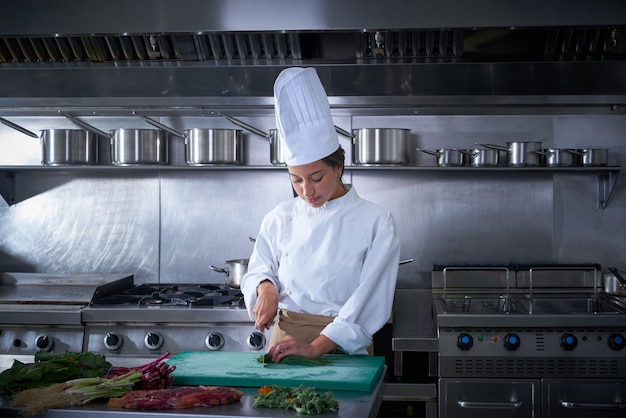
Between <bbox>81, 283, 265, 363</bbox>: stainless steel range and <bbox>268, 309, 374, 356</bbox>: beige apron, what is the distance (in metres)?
1.19

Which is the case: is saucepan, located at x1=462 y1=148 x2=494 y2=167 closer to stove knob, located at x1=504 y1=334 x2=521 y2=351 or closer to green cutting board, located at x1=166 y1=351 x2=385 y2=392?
stove knob, located at x1=504 y1=334 x2=521 y2=351

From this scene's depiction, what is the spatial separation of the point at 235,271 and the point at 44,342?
1.01 metres

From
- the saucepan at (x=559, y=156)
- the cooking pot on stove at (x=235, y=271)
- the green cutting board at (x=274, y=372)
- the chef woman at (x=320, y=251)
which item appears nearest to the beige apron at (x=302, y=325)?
the chef woman at (x=320, y=251)

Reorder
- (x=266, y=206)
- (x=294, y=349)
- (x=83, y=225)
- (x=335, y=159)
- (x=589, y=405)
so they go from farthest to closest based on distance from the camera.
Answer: (x=83, y=225) → (x=266, y=206) → (x=589, y=405) → (x=335, y=159) → (x=294, y=349)

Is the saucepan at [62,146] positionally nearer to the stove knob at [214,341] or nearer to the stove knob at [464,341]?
the stove knob at [214,341]

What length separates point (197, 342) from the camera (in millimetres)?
3900

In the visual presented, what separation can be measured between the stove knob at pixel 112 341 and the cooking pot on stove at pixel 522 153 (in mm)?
2173

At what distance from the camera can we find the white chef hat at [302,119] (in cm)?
257

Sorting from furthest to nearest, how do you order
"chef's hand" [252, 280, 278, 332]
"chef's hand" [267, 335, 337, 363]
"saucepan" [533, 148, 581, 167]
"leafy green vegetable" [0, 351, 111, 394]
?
"saucepan" [533, 148, 581, 167], "chef's hand" [252, 280, 278, 332], "chef's hand" [267, 335, 337, 363], "leafy green vegetable" [0, 351, 111, 394]

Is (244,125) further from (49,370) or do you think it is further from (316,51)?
(49,370)

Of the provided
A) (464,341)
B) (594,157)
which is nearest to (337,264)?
(464,341)

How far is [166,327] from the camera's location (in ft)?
12.9

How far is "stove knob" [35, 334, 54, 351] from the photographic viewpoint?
3.89 metres

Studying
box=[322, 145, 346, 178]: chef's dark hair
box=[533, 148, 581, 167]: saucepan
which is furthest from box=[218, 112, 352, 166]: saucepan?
box=[322, 145, 346, 178]: chef's dark hair
